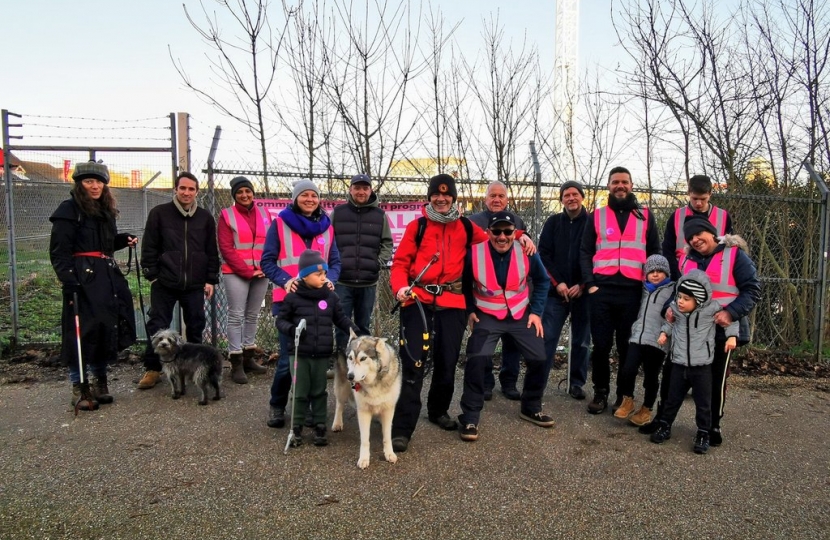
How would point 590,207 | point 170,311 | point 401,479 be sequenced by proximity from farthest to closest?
1. point 590,207
2. point 170,311
3. point 401,479

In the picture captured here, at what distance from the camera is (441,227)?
173 inches

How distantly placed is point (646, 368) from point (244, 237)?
416 centimetres

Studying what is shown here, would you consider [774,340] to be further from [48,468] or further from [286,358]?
[48,468]

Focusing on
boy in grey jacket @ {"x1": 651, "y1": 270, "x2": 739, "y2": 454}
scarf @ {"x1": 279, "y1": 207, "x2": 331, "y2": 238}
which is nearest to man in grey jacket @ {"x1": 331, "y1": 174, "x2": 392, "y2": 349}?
scarf @ {"x1": 279, "y1": 207, "x2": 331, "y2": 238}

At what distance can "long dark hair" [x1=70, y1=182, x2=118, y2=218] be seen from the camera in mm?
4801

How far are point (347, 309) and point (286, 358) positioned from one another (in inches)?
36.3

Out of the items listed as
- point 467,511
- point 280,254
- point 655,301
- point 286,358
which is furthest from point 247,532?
point 655,301

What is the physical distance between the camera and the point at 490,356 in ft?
15.0

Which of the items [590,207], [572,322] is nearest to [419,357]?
[572,322]

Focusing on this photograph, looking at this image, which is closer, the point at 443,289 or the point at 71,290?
the point at 443,289

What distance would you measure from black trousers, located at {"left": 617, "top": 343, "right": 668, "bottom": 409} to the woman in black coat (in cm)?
467

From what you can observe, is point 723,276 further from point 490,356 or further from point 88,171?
point 88,171

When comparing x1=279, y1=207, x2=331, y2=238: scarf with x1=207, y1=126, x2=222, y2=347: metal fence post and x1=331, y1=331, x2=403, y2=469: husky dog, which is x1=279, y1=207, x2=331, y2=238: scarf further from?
x1=207, y1=126, x2=222, y2=347: metal fence post

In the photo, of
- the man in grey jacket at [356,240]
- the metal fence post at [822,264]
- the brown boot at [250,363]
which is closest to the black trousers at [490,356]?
the man in grey jacket at [356,240]
